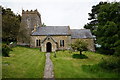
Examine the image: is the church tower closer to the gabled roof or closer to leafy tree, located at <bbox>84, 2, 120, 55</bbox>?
the gabled roof

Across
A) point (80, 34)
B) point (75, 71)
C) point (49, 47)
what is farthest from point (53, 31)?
point (75, 71)

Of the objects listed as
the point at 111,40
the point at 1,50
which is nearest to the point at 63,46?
the point at 1,50

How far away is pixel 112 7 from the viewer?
63.9ft

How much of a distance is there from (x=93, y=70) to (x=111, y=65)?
2.44 metres

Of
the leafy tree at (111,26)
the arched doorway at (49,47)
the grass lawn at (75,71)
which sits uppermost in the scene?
the leafy tree at (111,26)

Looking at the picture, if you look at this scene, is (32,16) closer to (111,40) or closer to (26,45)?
(26,45)

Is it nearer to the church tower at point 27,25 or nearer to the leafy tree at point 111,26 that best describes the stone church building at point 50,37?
the church tower at point 27,25

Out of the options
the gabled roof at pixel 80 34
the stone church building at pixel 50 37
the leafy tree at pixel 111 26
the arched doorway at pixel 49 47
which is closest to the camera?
the leafy tree at pixel 111 26

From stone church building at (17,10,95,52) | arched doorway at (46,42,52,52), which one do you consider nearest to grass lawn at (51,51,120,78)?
stone church building at (17,10,95,52)

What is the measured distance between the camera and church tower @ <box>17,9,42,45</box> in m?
43.7

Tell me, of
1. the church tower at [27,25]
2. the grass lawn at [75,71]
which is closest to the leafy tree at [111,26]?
the grass lawn at [75,71]

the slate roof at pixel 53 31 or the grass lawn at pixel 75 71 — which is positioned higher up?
the slate roof at pixel 53 31

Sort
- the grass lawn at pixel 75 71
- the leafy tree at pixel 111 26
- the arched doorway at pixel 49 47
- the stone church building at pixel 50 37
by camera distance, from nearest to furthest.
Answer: the grass lawn at pixel 75 71 < the leafy tree at pixel 111 26 < the stone church building at pixel 50 37 < the arched doorway at pixel 49 47

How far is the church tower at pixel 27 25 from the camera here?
143 feet
